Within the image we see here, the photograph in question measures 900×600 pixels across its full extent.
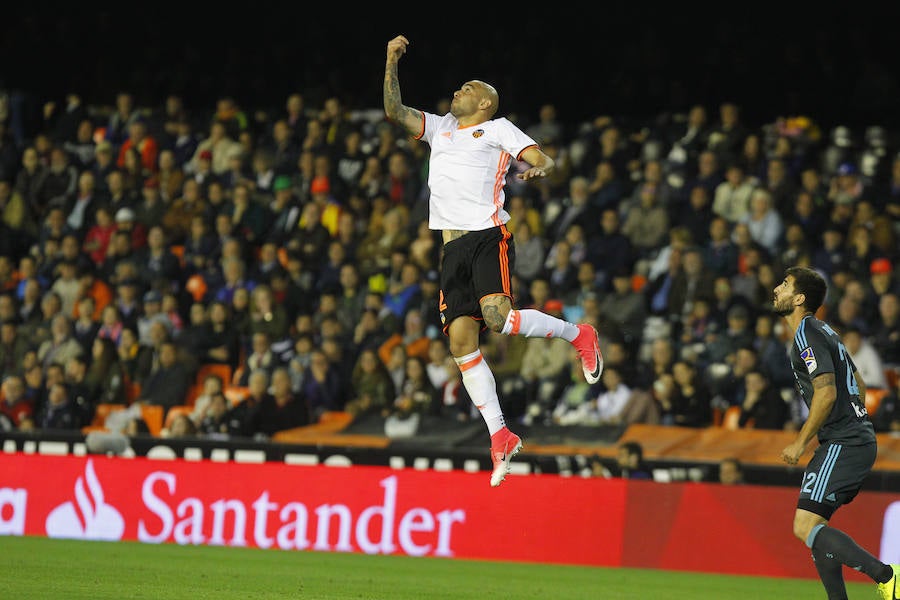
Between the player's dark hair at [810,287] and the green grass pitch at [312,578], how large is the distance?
301 cm

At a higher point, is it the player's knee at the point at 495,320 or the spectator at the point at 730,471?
the player's knee at the point at 495,320

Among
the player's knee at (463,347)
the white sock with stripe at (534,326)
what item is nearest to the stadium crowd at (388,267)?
the white sock with stripe at (534,326)

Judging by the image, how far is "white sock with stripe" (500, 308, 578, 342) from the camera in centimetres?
901

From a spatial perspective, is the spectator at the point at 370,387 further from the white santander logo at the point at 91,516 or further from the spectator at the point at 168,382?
the white santander logo at the point at 91,516

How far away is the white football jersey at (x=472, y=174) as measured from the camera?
9070 millimetres

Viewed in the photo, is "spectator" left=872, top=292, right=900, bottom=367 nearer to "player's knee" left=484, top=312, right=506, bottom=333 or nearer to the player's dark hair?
the player's dark hair

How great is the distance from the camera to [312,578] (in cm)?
1078

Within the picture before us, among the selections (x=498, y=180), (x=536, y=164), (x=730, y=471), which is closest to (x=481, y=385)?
(x=498, y=180)

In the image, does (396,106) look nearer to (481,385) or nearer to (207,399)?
(481,385)

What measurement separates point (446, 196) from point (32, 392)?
9.78 meters

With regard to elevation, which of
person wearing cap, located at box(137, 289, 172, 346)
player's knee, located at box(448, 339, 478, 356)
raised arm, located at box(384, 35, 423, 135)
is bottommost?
person wearing cap, located at box(137, 289, 172, 346)

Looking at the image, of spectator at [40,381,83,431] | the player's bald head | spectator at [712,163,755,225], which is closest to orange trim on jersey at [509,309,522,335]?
the player's bald head

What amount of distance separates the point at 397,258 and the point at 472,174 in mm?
8681

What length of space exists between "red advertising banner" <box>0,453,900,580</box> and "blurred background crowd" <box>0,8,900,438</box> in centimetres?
197
